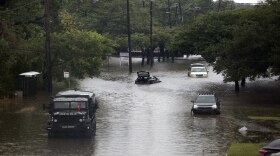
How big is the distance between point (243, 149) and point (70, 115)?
28.2 ft

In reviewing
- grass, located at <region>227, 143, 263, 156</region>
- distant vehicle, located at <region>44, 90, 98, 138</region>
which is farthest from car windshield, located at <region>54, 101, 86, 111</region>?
grass, located at <region>227, 143, 263, 156</region>

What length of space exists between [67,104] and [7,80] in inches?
702

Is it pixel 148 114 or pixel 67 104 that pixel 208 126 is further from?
pixel 67 104

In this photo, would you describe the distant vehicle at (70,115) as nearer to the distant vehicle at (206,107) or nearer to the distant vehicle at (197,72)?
the distant vehicle at (206,107)

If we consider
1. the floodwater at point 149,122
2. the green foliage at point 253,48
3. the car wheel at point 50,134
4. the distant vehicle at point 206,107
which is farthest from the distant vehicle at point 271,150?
the green foliage at point 253,48

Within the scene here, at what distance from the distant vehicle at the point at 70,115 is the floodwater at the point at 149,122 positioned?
536 millimetres

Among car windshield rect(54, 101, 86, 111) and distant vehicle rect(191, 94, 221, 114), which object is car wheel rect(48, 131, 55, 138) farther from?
distant vehicle rect(191, 94, 221, 114)

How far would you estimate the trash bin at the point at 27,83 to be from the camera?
170ft

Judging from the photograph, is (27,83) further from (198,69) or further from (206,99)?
(198,69)

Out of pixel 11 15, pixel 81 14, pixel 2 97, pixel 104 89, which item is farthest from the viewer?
pixel 81 14

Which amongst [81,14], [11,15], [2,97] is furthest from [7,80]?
[81,14]

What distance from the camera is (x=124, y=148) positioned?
94.4 ft

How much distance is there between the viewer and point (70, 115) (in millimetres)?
31000

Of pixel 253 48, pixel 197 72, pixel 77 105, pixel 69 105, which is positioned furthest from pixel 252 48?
pixel 69 105
